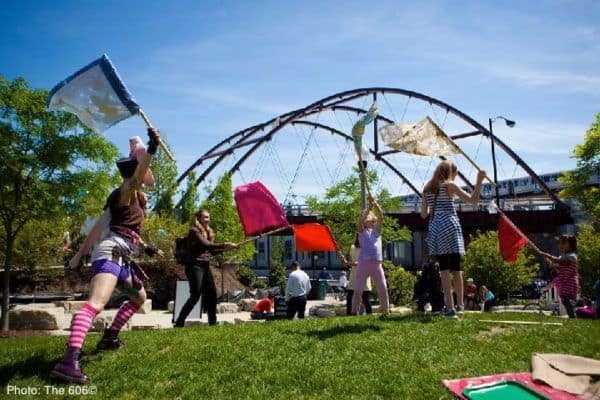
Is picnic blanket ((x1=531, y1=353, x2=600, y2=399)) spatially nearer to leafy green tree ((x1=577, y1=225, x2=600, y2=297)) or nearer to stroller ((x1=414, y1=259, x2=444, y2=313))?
stroller ((x1=414, y1=259, x2=444, y2=313))

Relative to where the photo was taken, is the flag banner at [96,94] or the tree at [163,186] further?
the tree at [163,186]

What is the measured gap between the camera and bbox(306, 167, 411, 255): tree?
37625mm

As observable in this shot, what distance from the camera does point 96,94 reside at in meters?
6.27

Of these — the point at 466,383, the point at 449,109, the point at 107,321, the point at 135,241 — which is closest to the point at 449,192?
the point at 466,383

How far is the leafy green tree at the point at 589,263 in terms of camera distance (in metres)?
21.9

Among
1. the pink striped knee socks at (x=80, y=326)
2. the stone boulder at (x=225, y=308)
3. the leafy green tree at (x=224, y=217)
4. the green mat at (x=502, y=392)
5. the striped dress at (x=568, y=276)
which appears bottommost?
the stone boulder at (x=225, y=308)

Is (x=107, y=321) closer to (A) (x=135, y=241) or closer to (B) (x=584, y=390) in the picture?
(A) (x=135, y=241)

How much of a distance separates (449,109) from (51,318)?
47.4 meters

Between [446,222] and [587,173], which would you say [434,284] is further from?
[587,173]

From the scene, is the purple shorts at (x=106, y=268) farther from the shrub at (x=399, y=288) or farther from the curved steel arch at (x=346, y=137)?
the curved steel arch at (x=346, y=137)

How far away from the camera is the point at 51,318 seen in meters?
15.1

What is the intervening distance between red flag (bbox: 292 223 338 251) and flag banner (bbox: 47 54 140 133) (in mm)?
8445

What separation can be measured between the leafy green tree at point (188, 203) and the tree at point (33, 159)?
80.4 ft

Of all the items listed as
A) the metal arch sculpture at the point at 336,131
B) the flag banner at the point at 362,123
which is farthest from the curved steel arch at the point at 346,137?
the flag banner at the point at 362,123
